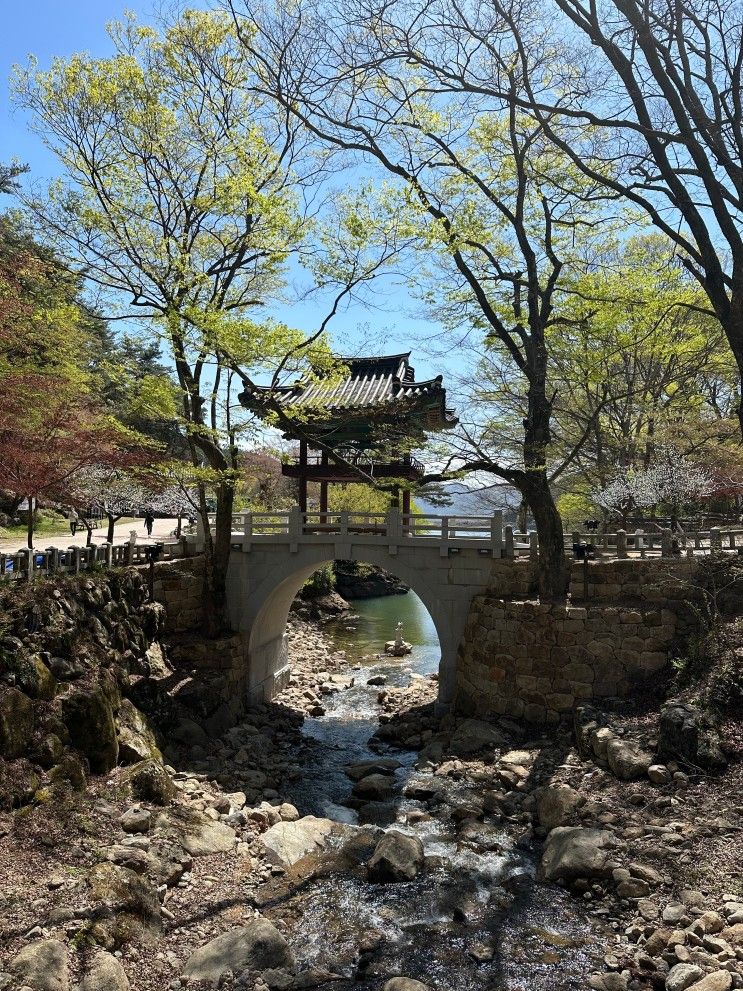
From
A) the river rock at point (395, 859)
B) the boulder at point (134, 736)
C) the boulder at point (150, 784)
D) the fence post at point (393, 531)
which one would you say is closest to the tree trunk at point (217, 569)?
the fence post at point (393, 531)

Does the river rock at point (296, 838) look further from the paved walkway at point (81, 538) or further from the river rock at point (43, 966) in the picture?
the paved walkway at point (81, 538)

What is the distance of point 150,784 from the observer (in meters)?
8.82

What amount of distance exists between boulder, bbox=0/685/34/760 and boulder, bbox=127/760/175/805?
166 centimetres

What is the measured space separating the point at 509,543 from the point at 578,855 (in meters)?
7.45

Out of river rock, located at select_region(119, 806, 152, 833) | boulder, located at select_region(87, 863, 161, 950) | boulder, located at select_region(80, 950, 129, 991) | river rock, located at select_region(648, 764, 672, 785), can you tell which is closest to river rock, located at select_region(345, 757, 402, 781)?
river rock, located at select_region(119, 806, 152, 833)

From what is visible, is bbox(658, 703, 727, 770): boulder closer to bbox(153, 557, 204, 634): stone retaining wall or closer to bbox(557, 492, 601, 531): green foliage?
bbox(153, 557, 204, 634): stone retaining wall

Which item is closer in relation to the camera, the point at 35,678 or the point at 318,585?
the point at 35,678

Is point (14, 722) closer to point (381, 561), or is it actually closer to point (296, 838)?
point (296, 838)

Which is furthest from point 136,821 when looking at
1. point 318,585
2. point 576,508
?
point 318,585

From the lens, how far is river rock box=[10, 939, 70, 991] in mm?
5160

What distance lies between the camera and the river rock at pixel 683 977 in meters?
5.21

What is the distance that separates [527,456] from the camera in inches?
500

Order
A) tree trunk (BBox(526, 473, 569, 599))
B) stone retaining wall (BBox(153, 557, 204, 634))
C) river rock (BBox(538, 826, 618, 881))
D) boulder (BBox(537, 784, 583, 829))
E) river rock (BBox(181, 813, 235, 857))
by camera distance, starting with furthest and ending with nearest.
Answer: stone retaining wall (BBox(153, 557, 204, 634)) → tree trunk (BBox(526, 473, 569, 599)) → boulder (BBox(537, 784, 583, 829)) → river rock (BBox(181, 813, 235, 857)) → river rock (BBox(538, 826, 618, 881))

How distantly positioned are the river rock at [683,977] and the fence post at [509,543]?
9.24 m
